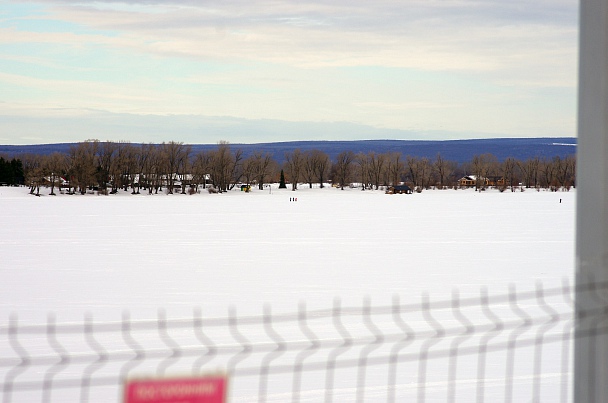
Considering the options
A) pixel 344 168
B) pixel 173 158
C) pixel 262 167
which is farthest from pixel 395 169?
pixel 173 158

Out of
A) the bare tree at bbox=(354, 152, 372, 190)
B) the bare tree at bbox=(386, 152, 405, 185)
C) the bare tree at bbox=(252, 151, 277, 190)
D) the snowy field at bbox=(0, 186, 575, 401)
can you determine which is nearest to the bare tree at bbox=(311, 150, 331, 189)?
the bare tree at bbox=(354, 152, 372, 190)

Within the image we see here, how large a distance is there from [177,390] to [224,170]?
10795 cm

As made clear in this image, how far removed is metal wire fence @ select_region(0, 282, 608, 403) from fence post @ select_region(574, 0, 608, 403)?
142cm

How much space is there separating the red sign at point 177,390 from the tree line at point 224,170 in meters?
85.5

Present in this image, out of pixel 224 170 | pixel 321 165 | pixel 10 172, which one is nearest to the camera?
pixel 10 172

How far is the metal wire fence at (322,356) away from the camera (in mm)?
6195

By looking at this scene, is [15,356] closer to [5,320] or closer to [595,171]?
[5,320]

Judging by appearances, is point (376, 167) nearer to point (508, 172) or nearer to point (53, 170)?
point (508, 172)

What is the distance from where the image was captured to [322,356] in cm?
754

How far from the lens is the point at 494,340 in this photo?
26.8 feet

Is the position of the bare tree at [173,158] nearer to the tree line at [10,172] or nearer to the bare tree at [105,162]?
the bare tree at [105,162]

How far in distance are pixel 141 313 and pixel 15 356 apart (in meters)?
2.91

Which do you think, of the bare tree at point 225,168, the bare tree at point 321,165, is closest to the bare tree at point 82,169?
the bare tree at point 225,168

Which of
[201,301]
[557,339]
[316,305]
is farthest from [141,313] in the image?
[557,339]
